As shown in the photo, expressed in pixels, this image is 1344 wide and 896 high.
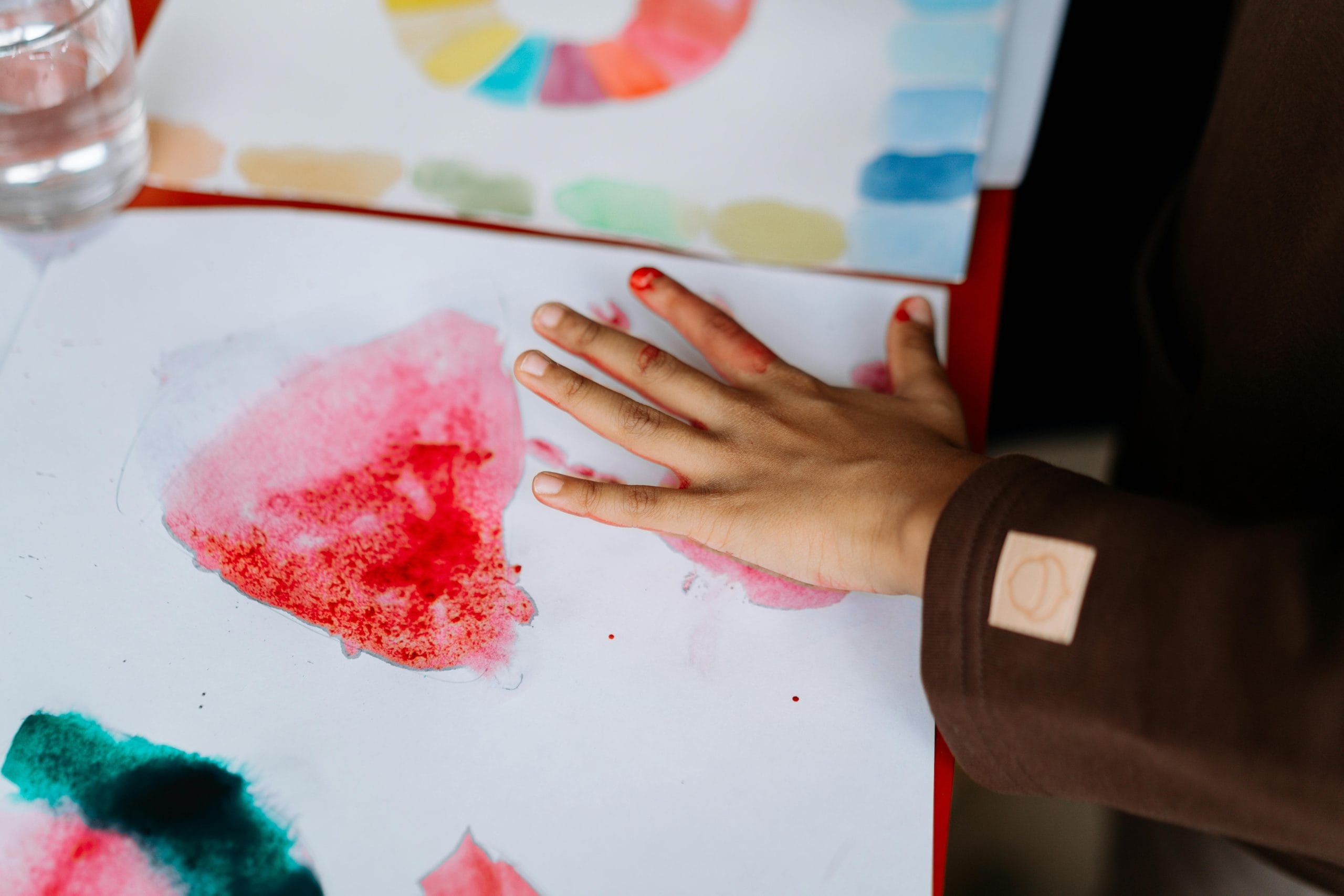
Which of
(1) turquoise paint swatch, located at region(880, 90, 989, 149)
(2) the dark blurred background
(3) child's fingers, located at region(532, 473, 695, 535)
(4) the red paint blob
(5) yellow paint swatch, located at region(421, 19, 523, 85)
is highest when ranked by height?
(5) yellow paint swatch, located at region(421, 19, 523, 85)

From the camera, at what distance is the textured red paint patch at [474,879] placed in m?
0.45

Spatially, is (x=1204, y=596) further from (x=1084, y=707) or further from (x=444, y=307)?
(x=444, y=307)

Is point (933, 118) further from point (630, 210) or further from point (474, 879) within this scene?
point (474, 879)

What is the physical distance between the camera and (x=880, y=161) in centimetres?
64

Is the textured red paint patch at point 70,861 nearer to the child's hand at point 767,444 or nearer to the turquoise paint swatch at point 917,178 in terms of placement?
the child's hand at point 767,444

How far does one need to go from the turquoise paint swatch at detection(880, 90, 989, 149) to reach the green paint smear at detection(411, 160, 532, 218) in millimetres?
228

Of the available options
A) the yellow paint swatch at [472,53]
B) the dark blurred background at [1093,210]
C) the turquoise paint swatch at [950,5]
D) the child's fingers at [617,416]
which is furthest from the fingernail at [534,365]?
the dark blurred background at [1093,210]

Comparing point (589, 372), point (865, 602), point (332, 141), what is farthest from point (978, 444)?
point (332, 141)

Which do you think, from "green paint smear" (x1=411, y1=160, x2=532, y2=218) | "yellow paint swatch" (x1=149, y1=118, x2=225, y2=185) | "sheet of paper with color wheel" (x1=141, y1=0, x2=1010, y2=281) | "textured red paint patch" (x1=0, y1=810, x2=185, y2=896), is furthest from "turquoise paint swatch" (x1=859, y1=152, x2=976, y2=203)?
"textured red paint patch" (x1=0, y1=810, x2=185, y2=896)

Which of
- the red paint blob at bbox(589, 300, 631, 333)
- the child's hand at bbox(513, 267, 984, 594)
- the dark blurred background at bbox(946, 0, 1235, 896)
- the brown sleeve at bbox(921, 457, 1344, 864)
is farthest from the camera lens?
the dark blurred background at bbox(946, 0, 1235, 896)

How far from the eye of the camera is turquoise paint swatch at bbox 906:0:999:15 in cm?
66

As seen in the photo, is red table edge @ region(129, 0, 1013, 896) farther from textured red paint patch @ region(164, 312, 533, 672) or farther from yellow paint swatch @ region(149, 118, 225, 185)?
textured red paint patch @ region(164, 312, 533, 672)

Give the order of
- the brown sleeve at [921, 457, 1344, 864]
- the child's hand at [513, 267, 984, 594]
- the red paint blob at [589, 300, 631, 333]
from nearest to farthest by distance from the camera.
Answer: the brown sleeve at [921, 457, 1344, 864] < the child's hand at [513, 267, 984, 594] < the red paint blob at [589, 300, 631, 333]

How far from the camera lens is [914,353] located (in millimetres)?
579
